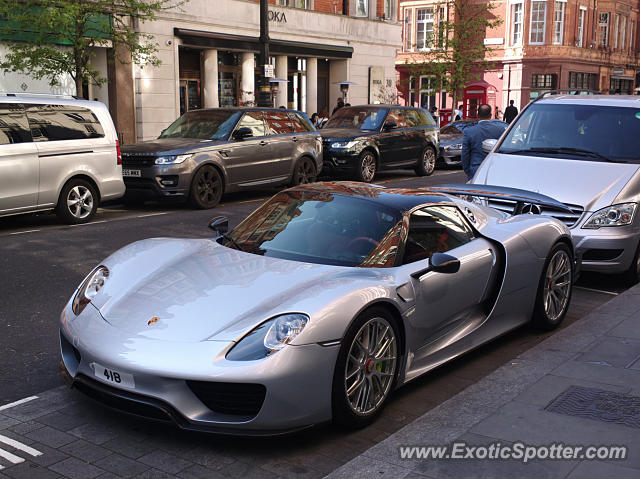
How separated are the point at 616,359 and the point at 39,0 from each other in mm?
14840

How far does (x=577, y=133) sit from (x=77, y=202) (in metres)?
7.37

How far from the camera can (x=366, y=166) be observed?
1827 cm

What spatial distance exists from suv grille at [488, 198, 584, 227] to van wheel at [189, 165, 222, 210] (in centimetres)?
708

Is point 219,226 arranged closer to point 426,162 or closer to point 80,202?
point 80,202

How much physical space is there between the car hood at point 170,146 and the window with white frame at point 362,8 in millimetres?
22151

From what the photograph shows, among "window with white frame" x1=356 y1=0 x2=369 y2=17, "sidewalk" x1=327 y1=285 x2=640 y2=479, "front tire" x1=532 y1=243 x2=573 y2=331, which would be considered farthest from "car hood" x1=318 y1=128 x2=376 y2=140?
"window with white frame" x1=356 y1=0 x2=369 y2=17

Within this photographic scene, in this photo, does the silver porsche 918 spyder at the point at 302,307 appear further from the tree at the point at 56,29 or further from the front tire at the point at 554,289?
the tree at the point at 56,29

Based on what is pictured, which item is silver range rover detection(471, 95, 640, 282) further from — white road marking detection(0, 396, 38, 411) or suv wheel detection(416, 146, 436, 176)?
suv wheel detection(416, 146, 436, 176)

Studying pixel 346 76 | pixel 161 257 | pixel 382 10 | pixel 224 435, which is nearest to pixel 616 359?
pixel 224 435

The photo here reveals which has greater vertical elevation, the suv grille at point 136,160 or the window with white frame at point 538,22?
the window with white frame at point 538,22

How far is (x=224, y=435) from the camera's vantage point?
13.5 feet

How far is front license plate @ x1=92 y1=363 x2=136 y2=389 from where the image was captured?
3.96m

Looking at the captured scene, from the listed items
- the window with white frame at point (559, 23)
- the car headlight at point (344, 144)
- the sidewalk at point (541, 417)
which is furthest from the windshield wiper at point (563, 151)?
the window with white frame at point (559, 23)

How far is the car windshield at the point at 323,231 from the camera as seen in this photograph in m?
4.93
